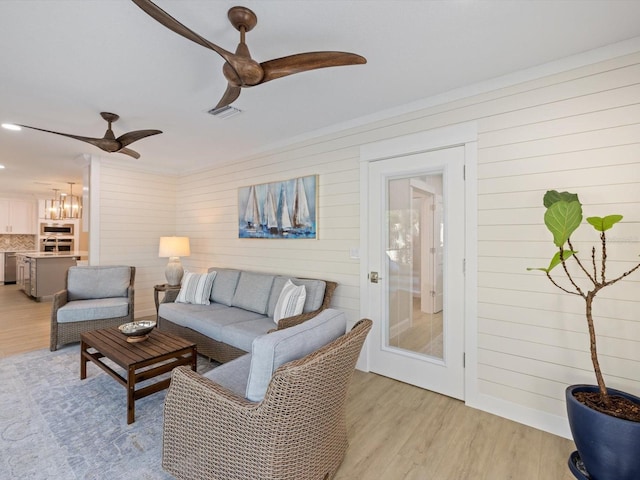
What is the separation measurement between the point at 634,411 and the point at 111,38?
372 cm

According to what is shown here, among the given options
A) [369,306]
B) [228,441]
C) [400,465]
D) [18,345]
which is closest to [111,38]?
[228,441]

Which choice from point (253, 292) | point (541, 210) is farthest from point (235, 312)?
point (541, 210)

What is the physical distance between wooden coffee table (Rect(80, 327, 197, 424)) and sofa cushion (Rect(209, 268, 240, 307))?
1.02 meters

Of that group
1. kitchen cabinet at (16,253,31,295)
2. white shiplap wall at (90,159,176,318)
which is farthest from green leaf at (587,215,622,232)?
kitchen cabinet at (16,253,31,295)

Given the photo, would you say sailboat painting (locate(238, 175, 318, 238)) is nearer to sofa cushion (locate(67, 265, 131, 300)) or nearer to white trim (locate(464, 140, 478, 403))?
white trim (locate(464, 140, 478, 403))

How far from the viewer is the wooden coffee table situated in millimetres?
2270

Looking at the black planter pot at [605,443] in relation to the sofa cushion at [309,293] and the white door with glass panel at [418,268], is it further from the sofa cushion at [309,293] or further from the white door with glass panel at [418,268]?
the sofa cushion at [309,293]

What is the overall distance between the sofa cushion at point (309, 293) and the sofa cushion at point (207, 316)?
0.67 feet

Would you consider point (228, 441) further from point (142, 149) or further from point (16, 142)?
point (16, 142)

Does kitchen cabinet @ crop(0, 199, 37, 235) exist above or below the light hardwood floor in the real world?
above

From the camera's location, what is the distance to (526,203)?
2.29m

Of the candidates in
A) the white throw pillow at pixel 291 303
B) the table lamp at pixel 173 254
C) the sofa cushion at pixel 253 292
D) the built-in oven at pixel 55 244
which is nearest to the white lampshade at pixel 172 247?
the table lamp at pixel 173 254

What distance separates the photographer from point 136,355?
241 cm

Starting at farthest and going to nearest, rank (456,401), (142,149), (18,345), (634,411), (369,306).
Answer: (142,149) → (18,345) → (369,306) → (456,401) → (634,411)
